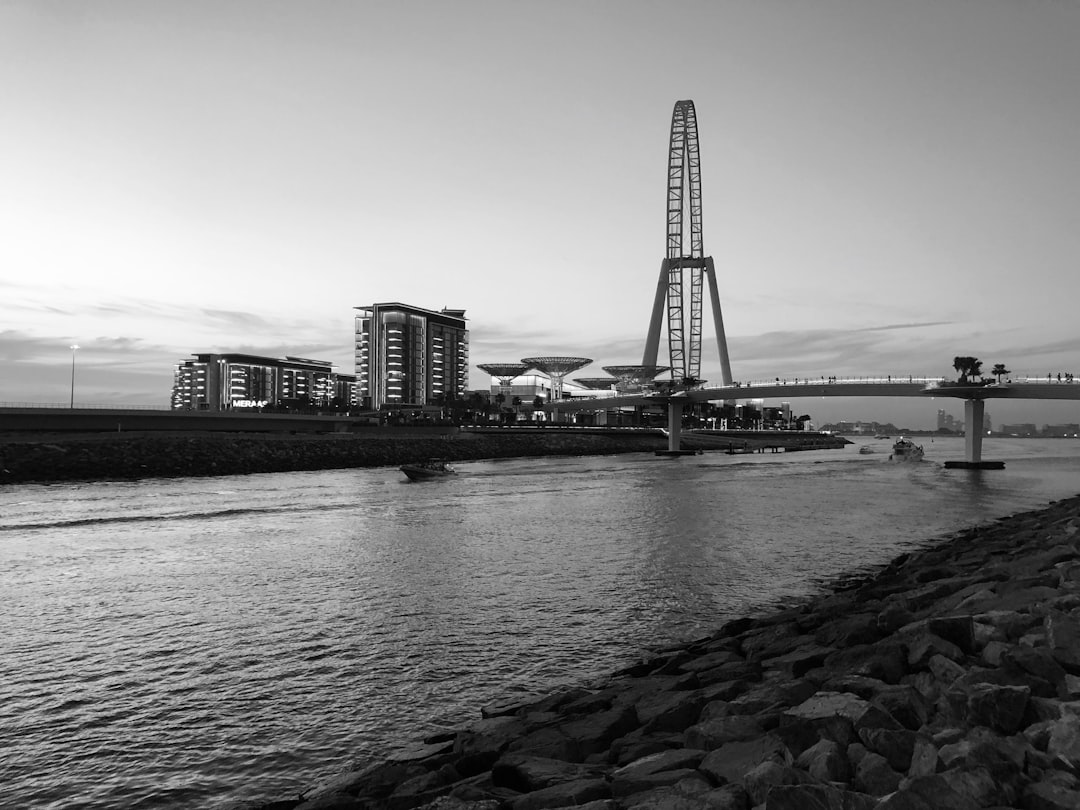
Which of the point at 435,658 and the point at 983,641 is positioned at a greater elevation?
the point at 983,641

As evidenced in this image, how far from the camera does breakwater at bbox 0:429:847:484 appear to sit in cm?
5909

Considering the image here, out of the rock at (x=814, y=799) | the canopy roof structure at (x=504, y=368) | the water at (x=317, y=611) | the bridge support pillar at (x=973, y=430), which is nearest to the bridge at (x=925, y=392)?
the bridge support pillar at (x=973, y=430)

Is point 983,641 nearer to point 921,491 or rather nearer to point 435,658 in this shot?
point 435,658

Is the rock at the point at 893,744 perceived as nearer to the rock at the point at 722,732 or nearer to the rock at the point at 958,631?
the rock at the point at 722,732

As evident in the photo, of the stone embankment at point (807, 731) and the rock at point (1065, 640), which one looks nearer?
the stone embankment at point (807, 731)

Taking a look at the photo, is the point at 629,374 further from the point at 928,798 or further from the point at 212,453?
the point at 928,798

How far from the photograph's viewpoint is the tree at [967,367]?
82062 mm

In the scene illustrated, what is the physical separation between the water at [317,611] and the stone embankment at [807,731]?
1.62 metres

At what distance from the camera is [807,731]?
6328 mm

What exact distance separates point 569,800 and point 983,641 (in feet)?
20.1

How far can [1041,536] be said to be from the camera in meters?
22.3

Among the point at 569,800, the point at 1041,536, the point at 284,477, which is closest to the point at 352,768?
the point at 569,800

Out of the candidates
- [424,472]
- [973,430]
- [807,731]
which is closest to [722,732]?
[807,731]

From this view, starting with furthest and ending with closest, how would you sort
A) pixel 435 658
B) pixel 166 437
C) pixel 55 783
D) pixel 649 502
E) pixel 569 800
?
pixel 166 437 < pixel 649 502 < pixel 435 658 < pixel 55 783 < pixel 569 800
